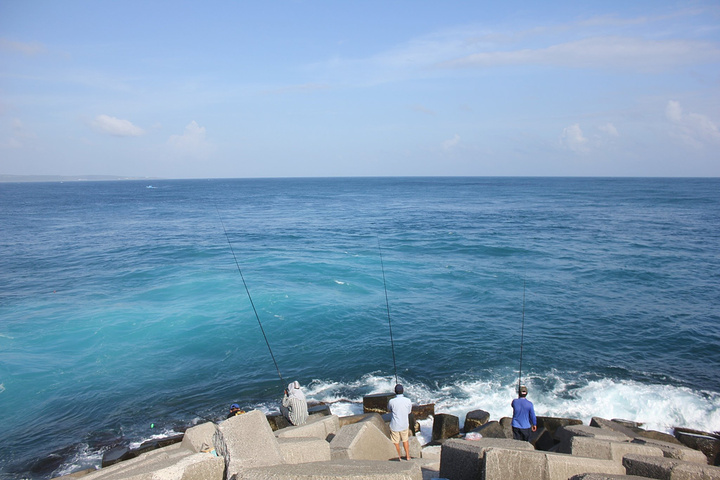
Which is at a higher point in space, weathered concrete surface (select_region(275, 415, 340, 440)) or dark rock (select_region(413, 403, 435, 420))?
weathered concrete surface (select_region(275, 415, 340, 440))

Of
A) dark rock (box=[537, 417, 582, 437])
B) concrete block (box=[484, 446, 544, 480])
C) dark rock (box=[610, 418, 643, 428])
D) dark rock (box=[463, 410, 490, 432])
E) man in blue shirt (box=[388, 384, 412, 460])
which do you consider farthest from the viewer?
dark rock (box=[610, 418, 643, 428])

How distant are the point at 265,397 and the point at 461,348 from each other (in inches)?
239

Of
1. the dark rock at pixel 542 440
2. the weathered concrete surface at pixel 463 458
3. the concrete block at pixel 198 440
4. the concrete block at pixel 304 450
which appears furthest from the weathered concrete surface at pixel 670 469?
the concrete block at pixel 198 440

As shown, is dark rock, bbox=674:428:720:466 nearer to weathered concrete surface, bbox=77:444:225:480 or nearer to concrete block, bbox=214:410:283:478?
concrete block, bbox=214:410:283:478

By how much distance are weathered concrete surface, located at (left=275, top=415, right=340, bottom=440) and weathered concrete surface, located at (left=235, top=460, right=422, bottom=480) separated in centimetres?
256

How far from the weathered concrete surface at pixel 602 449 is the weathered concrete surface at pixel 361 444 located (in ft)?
8.79

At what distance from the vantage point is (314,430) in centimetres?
752

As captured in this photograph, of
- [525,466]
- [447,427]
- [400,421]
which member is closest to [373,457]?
[400,421]

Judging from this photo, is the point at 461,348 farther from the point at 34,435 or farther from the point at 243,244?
the point at 243,244

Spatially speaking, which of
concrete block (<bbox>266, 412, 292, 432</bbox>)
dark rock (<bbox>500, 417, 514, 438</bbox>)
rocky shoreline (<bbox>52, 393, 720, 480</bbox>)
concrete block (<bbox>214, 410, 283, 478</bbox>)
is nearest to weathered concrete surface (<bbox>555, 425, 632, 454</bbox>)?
rocky shoreline (<bbox>52, 393, 720, 480</bbox>)

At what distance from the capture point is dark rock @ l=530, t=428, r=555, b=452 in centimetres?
835

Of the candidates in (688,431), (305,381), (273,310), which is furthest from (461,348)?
(273,310)

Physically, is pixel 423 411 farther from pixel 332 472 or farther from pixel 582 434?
pixel 332 472

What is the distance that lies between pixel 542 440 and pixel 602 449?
2110 millimetres
